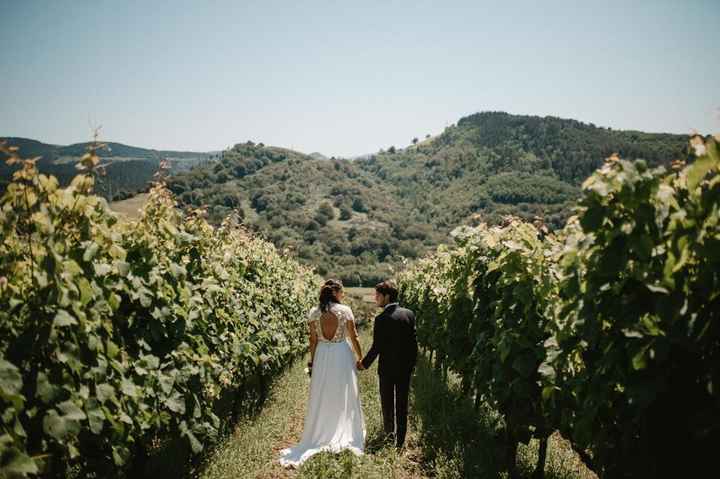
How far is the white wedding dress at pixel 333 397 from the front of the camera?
663cm

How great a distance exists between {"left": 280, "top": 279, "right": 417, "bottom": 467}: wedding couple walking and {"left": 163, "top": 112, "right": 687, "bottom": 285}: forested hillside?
225 ft

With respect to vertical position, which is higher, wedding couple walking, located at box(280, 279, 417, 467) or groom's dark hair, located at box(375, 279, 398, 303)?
groom's dark hair, located at box(375, 279, 398, 303)

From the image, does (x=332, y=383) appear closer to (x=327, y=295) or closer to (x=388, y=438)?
(x=388, y=438)

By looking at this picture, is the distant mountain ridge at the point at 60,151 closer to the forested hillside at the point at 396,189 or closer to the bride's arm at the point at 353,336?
the bride's arm at the point at 353,336

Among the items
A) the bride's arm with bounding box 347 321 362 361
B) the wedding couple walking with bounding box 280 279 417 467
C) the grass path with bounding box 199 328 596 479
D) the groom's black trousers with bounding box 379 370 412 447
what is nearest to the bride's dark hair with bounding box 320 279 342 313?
the wedding couple walking with bounding box 280 279 417 467

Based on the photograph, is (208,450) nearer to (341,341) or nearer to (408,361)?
(341,341)

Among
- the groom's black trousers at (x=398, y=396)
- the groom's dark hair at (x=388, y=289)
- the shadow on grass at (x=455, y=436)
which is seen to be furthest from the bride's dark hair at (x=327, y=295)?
the shadow on grass at (x=455, y=436)

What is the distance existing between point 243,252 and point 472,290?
15.9ft

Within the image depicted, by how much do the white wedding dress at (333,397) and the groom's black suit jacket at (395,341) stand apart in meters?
0.49

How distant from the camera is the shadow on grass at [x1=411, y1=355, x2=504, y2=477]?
5.75 meters

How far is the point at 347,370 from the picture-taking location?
22.2 ft

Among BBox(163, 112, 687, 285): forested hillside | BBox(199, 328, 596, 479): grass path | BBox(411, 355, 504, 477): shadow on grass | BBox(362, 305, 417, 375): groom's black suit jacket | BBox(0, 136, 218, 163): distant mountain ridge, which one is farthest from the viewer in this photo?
BBox(163, 112, 687, 285): forested hillside

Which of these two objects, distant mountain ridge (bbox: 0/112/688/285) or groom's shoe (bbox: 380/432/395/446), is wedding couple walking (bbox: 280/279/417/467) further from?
distant mountain ridge (bbox: 0/112/688/285)

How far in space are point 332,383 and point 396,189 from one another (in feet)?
549
